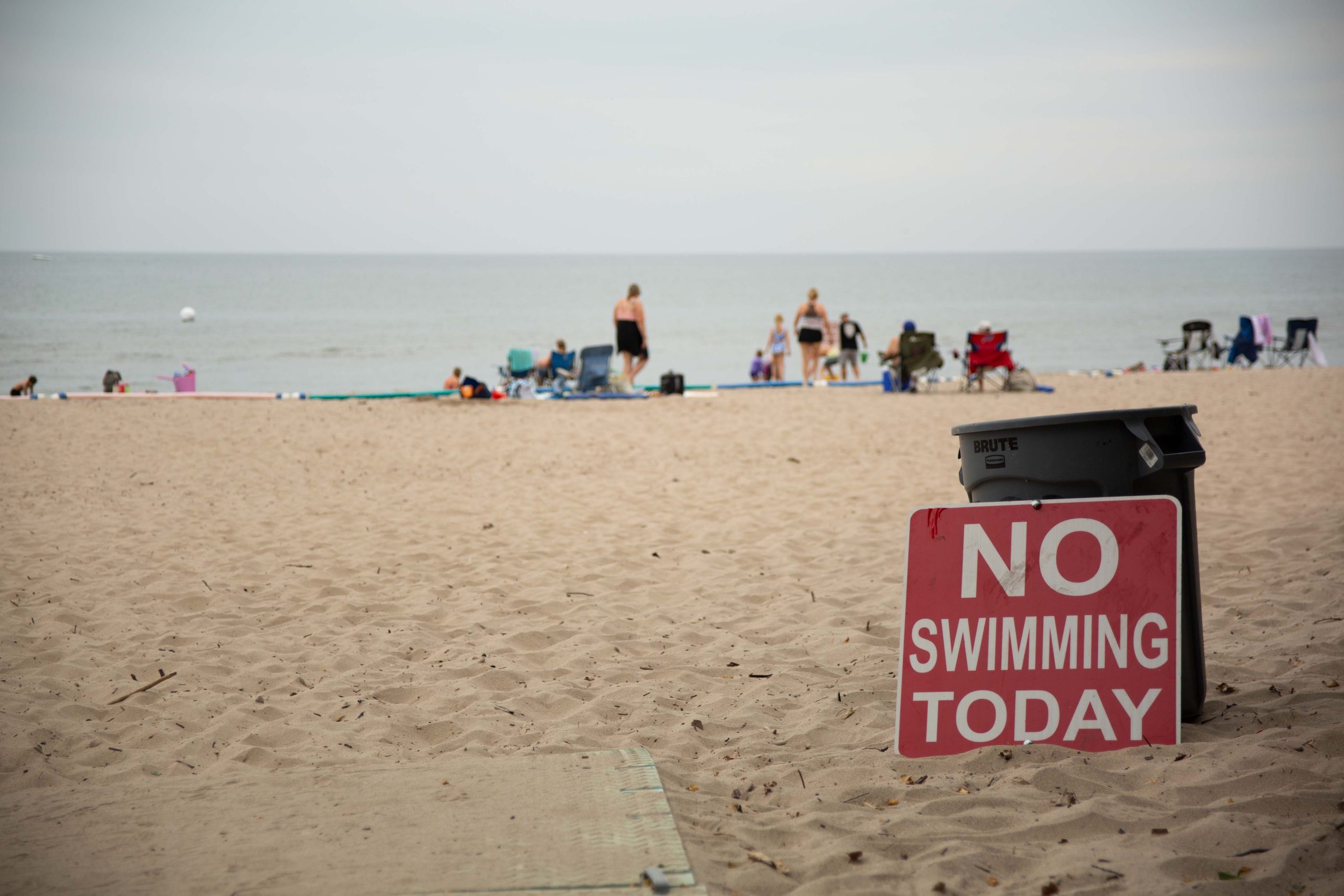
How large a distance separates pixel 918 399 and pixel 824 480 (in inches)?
268

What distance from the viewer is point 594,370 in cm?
1566

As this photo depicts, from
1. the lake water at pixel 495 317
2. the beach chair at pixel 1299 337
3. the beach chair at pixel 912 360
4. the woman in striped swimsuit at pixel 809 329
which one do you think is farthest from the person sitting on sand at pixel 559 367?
the beach chair at pixel 1299 337

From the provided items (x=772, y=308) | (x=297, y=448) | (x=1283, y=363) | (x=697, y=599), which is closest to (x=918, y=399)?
(x=297, y=448)

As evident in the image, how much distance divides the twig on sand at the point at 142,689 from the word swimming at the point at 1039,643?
3041 mm

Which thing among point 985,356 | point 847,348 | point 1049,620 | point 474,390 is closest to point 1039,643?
point 1049,620

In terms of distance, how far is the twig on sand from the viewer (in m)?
3.84

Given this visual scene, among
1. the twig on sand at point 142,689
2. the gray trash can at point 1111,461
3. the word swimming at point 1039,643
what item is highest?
the gray trash can at point 1111,461

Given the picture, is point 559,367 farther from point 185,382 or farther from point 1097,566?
point 1097,566

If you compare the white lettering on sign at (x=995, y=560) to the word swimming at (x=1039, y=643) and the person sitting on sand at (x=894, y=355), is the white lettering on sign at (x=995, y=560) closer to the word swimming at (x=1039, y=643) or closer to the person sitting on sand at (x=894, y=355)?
the word swimming at (x=1039, y=643)

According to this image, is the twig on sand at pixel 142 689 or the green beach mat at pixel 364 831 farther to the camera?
the twig on sand at pixel 142 689

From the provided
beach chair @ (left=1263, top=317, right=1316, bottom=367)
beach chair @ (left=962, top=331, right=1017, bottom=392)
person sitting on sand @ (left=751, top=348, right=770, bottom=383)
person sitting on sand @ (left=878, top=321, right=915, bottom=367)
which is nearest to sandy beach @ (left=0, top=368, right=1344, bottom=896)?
beach chair @ (left=962, top=331, right=1017, bottom=392)

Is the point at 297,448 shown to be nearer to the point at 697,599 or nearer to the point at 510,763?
the point at 697,599

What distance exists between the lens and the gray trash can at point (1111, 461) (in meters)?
2.89

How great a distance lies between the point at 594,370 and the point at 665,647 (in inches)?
452
